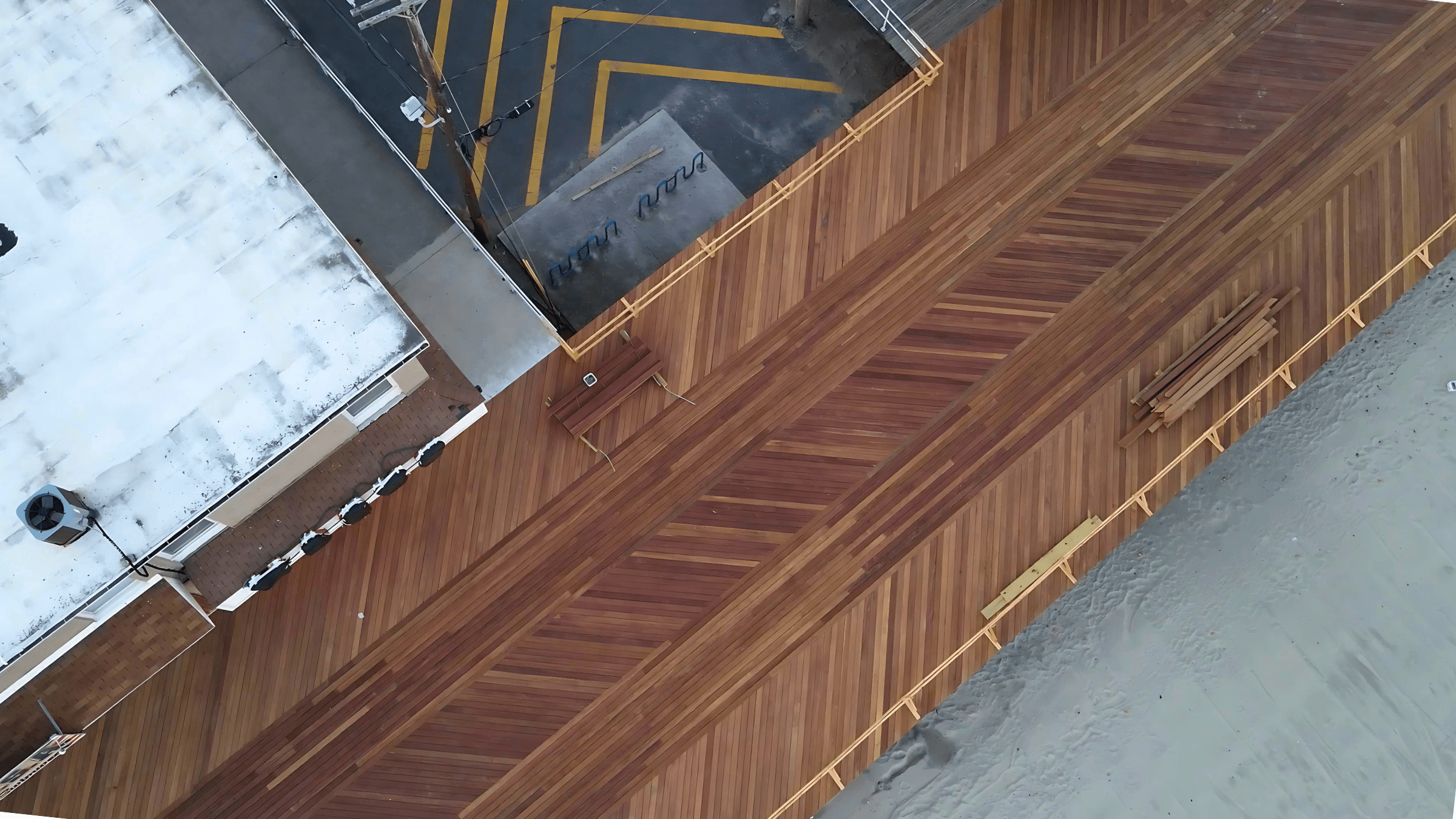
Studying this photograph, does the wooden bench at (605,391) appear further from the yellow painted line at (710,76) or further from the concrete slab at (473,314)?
the yellow painted line at (710,76)

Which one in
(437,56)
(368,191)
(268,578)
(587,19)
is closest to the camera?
(268,578)

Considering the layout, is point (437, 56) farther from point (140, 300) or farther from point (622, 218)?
point (140, 300)

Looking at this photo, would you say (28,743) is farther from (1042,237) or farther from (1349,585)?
(1349,585)

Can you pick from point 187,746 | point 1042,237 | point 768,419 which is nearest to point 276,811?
point 187,746

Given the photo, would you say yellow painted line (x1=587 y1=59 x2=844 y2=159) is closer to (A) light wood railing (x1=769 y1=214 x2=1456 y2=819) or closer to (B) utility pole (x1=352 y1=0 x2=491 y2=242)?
(B) utility pole (x1=352 y1=0 x2=491 y2=242)

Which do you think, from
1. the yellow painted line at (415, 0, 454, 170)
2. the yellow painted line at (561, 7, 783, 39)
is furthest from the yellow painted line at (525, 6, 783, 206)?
the yellow painted line at (415, 0, 454, 170)

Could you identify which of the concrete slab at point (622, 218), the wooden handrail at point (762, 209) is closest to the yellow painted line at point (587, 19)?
the concrete slab at point (622, 218)

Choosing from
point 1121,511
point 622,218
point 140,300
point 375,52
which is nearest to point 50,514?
point 140,300
